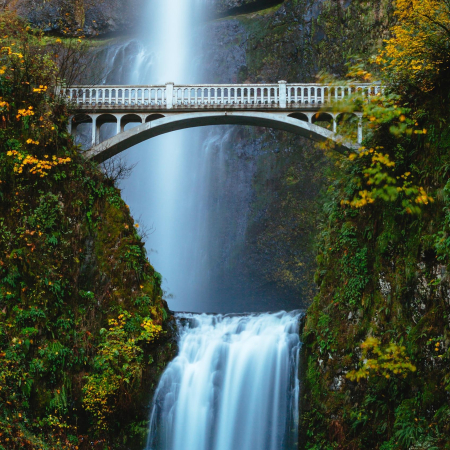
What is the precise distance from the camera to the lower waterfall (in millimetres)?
11953

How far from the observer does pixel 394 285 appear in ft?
34.0

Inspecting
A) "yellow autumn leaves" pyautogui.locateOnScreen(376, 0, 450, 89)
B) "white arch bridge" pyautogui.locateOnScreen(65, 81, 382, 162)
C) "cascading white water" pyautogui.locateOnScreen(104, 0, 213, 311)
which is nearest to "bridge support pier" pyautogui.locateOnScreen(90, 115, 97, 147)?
"white arch bridge" pyautogui.locateOnScreen(65, 81, 382, 162)

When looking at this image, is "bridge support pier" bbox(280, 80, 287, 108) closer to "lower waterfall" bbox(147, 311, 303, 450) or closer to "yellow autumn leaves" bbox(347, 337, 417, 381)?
"lower waterfall" bbox(147, 311, 303, 450)

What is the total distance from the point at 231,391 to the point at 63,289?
16.5 feet

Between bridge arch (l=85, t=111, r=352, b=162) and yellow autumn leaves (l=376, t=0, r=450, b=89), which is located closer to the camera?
yellow autumn leaves (l=376, t=0, r=450, b=89)

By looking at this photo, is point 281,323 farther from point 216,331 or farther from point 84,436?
point 84,436

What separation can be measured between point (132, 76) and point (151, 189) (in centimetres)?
673

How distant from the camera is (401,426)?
896 centimetres

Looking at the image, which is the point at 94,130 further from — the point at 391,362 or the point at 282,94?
the point at 391,362

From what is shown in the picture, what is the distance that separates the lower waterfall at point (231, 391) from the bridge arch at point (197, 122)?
5.91 metres

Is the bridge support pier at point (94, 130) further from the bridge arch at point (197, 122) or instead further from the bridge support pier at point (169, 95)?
the bridge support pier at point (169, 95)

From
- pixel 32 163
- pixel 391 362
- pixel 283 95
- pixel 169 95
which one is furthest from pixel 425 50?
pixel 32 163

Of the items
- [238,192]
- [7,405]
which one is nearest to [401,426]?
[7,405]

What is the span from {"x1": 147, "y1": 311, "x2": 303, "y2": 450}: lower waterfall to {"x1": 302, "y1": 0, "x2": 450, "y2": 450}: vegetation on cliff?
0.63m
